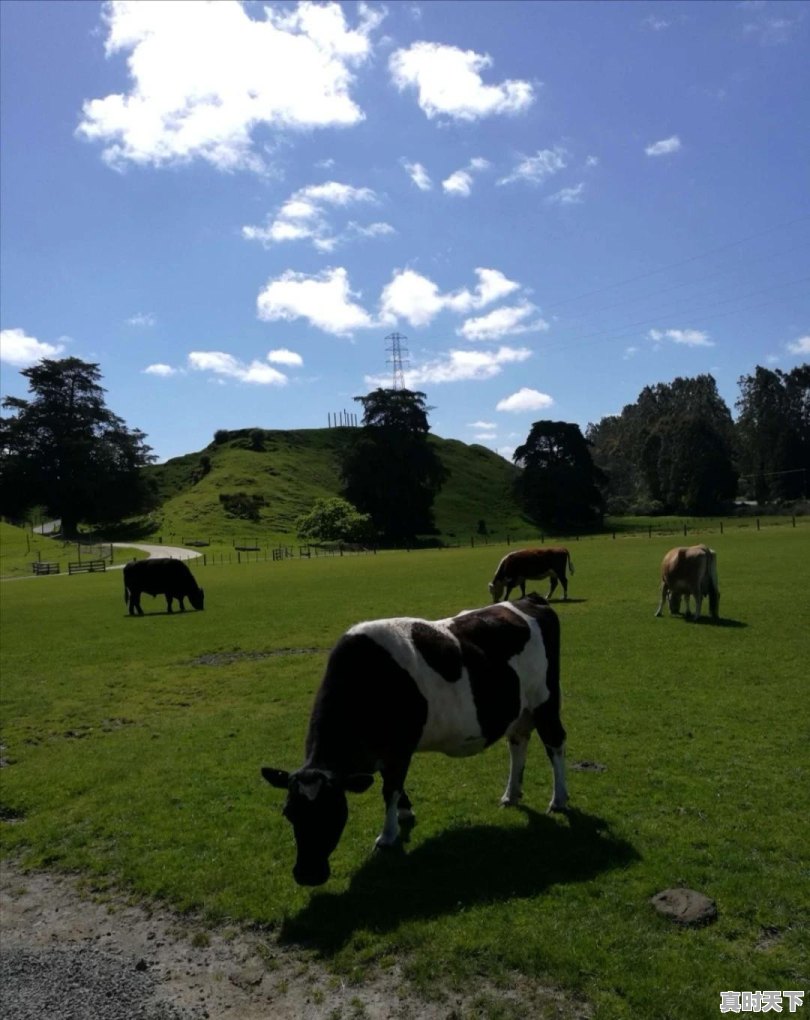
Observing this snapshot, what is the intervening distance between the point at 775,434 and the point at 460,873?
113m

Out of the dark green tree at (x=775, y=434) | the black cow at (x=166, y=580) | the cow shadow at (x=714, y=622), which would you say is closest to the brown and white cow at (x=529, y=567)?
the cow shadow at (x=714, y=622)

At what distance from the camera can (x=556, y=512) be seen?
93438 mm

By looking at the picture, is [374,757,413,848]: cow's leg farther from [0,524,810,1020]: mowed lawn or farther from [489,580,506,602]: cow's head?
[489,580,506,602]: cow's head

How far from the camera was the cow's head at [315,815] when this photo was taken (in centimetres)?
561

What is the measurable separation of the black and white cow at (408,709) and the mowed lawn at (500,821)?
25.5 inches

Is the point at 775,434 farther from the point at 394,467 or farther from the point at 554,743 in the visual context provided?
the point at 554,743

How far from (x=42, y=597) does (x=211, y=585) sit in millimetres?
8414

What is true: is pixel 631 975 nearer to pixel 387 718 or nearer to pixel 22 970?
pixel 387 718

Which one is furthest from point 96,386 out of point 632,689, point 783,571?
point 632,689

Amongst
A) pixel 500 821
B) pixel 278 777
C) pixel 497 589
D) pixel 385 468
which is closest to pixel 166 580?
pixel 497 589

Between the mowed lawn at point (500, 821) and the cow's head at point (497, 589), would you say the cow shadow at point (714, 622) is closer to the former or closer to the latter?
the mowed lawn at point (500, 821)

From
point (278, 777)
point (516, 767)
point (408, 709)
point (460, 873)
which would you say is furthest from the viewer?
point (516, 767)

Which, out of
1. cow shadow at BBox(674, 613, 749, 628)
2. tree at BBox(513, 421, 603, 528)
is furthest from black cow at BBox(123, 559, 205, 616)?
tree at BBox(513, 421, 603, 528)

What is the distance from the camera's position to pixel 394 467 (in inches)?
3570
